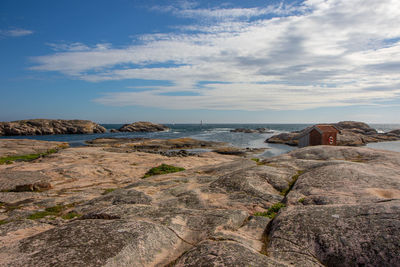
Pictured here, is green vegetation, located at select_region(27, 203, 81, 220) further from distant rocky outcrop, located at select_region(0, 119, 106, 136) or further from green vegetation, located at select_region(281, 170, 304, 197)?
distant rocky outcrop, located at select_region(0, 119, 106, 136)

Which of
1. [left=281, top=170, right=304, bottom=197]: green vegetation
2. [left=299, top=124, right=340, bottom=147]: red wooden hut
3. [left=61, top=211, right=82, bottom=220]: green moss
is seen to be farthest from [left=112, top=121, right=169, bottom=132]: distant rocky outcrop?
[left=281, top=170, right=304, bottom=197]: green vegetation

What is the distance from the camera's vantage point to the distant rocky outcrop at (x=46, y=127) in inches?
4514

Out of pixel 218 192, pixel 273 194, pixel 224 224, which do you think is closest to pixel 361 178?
pixel 273 194

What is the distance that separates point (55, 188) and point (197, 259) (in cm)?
1685

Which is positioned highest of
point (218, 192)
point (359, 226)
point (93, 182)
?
point (359, 226)

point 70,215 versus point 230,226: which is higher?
point 230,226

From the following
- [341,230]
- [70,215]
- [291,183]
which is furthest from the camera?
[291,183]

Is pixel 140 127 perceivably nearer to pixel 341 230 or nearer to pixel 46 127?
pixel 46 127

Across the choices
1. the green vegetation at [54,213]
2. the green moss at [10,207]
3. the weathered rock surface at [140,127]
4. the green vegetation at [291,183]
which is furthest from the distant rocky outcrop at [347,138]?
the weathered rock surface at [140,127]

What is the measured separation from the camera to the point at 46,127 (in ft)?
416

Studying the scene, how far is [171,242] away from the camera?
618 centimetres

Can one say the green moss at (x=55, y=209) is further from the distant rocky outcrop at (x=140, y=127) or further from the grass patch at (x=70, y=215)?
the distant rocky outcrop at (x=140, y=127)

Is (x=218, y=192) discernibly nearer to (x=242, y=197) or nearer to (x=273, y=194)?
(x=242, y=197)

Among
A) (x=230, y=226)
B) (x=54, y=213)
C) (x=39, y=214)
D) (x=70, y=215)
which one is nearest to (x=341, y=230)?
(x=230, y=226)
